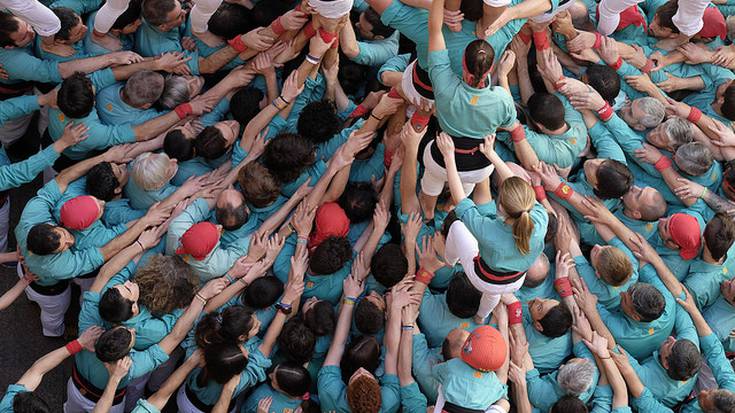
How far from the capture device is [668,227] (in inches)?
238

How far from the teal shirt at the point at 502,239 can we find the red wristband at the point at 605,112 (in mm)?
1688

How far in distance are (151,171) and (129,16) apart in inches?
49.4

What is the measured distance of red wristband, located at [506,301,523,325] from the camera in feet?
19.1

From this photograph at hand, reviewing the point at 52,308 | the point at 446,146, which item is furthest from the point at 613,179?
the point at 52,308

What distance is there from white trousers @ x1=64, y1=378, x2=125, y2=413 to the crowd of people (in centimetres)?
2

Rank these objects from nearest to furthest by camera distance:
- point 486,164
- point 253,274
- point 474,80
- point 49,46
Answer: point 474,80 → point 486,164 → point 253,274 → point 49,46

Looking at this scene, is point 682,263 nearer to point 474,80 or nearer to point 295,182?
point 474,80

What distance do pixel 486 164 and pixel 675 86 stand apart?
2.15 meters

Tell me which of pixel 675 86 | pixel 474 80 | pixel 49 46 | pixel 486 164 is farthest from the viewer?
pixel 675 86

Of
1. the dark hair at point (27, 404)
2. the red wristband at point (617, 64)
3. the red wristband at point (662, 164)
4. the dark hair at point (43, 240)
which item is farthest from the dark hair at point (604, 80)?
the dark hair at point (27, 404)

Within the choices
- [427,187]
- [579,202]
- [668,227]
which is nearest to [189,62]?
[427,187]

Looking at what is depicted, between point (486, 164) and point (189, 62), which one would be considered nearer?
point (486, 164)

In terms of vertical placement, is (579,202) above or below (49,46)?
below

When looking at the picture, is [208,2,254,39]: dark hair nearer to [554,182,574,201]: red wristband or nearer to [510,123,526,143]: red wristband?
[510,123,526,143]: red wristband
